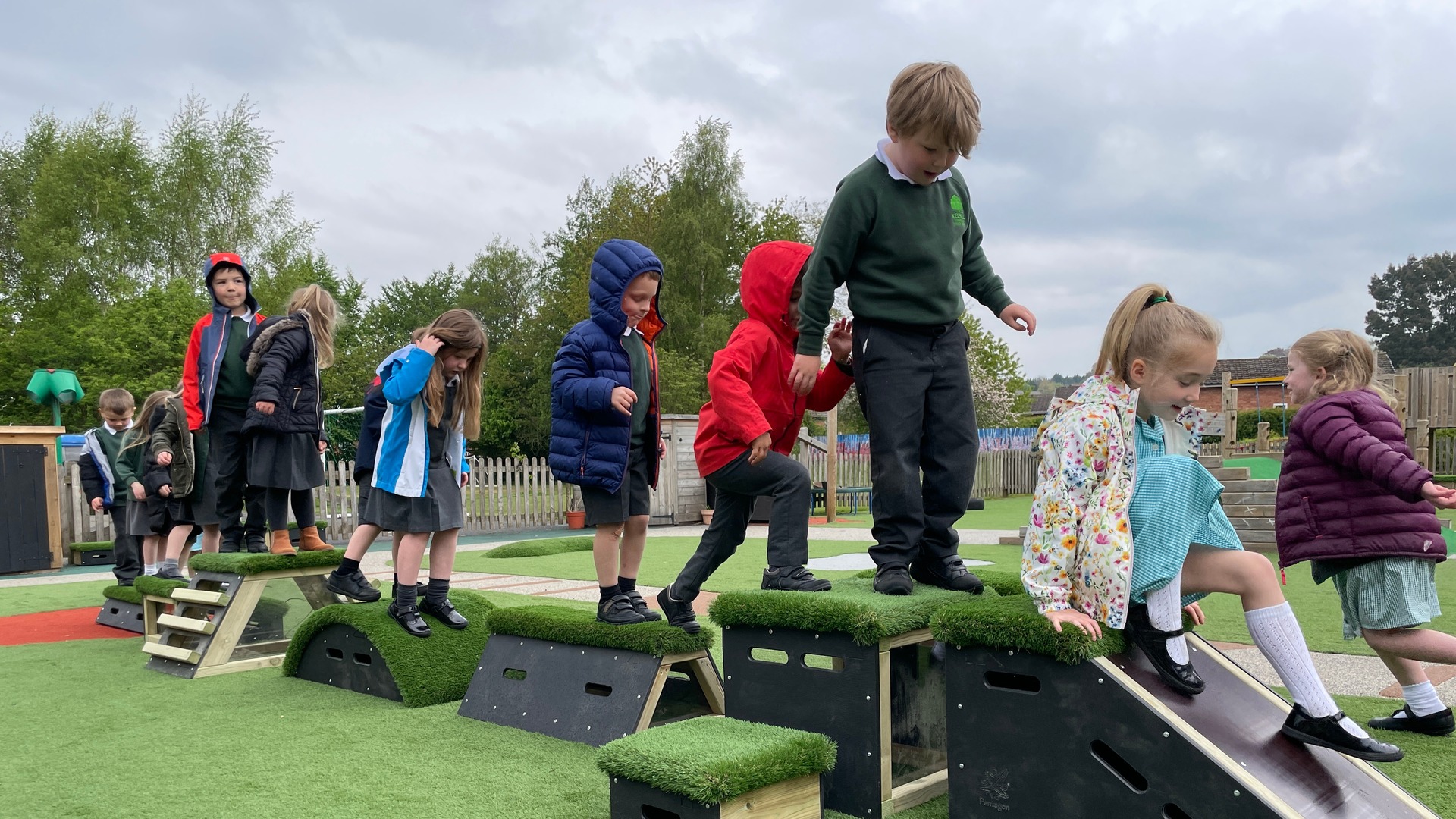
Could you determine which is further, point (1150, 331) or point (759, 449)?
point (759, 449)

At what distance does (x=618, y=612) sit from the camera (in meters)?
3.93

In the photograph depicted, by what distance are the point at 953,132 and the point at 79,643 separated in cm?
650

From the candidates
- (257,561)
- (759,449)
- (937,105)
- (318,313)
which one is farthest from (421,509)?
(937,105)

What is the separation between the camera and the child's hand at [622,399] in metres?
3.84

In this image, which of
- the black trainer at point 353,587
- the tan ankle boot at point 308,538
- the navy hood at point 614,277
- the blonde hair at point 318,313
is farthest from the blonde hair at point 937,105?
the tan ankle boot at point 308,538

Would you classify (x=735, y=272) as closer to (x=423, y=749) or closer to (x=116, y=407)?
(x=116, y=407)

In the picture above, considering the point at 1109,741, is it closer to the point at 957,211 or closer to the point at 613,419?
the point at 957,211

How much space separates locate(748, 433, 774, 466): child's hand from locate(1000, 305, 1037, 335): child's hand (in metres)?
1.02

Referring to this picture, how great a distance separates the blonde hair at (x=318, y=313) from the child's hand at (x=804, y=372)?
3.59 m

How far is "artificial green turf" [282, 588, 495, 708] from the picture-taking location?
447cm

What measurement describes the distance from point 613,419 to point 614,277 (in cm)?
61

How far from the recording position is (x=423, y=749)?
3.68 m

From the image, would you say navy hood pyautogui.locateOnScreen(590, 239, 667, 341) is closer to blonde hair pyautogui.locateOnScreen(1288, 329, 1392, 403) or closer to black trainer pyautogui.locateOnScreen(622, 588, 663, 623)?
black trainer pyautogui.locateOnScreen(622, 588, 663, 623)

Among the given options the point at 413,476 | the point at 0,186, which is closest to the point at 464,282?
the point at 0,186
